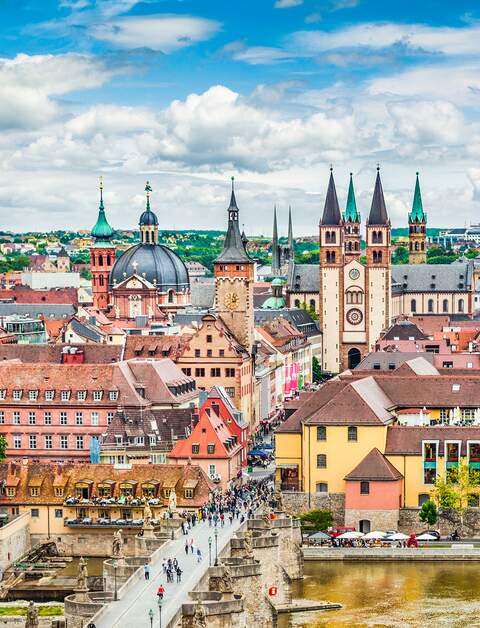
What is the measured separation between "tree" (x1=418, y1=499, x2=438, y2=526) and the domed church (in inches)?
3373

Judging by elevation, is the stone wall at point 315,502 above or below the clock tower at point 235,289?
below

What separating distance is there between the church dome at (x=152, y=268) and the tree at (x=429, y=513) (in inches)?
3695

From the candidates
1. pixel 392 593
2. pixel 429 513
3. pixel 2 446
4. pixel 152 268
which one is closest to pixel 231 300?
pixel 2 446

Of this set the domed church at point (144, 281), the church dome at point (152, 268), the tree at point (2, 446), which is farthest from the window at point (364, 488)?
the church dome at point (152, 268)

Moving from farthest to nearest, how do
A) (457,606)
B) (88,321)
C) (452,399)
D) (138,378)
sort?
1. (88,321)
2. (138,378)
3. (452,399)
4. (457,606)

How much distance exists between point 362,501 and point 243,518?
8863 millimetres

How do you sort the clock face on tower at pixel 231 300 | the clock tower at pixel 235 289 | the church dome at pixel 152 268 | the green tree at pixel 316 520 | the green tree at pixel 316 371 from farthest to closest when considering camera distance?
the green tree at pixel 316 371, the church dome at pixel 152 268, the clock face on tower at pixel 231 300, the clock tower at pixel 235 289, the green tree at pixel 316 520

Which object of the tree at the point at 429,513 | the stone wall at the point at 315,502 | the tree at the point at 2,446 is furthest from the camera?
the tree at the point at 2,446

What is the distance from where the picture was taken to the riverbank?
87250 millimetres

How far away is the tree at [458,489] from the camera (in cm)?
9094

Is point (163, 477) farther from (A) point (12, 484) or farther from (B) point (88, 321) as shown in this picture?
(B) point (88, 321)

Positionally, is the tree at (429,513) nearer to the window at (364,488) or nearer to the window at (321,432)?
the window at (364,488)

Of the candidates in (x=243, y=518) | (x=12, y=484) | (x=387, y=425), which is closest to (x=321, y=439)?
(x=387, y=425)

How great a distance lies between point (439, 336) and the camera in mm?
162875
